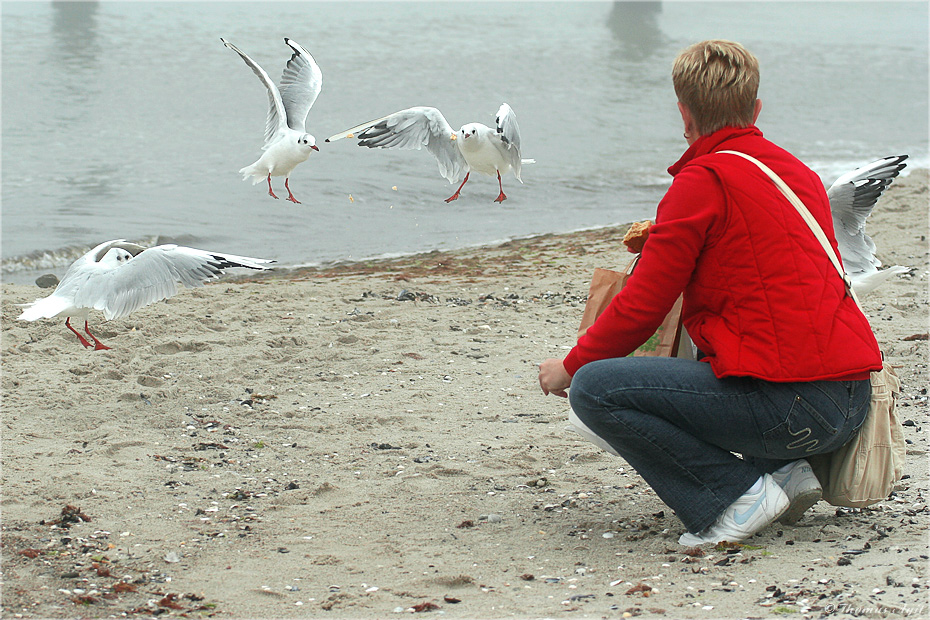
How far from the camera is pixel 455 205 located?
38.4 ft

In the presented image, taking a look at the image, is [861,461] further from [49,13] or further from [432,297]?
[49,13]

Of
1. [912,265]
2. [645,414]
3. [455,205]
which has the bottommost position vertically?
[455,205]

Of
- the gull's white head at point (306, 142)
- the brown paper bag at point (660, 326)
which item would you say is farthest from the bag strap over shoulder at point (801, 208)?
the gull's white head at point (306, 142)

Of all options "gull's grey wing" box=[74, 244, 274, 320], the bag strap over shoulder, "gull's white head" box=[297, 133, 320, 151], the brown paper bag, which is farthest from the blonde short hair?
"gull's white head" box=[297, 133, 320, 151]

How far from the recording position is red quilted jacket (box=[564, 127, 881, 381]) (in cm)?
266

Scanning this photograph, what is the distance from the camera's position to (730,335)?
2.75 metres

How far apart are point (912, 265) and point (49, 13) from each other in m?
28.3

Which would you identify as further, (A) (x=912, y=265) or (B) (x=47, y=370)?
(A) (x=912, y=265)

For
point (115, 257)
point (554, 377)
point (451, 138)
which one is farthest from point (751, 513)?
point (451, 138)

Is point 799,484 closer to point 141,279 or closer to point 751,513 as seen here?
point 751,513

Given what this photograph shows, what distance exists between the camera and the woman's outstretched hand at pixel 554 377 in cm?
300

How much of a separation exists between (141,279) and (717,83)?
294cm

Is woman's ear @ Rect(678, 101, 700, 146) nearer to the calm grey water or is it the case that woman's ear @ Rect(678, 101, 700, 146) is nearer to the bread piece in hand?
the bread piece in hand

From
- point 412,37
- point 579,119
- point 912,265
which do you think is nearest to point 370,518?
point 912,265
